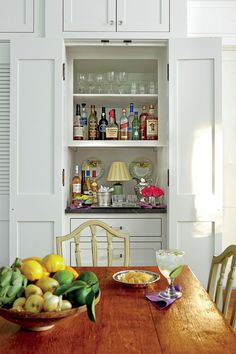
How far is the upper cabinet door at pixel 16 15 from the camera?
277 centimetres

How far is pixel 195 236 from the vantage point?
9.08 feet

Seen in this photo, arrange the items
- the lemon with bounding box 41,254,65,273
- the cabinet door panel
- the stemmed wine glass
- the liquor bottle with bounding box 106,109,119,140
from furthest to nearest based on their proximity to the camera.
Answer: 1. the liquor bottle with bounding box 106,109,119,140
2. the cabinet door panel
3. the stemmed wine glass
4. the lemon with bounding box 41,254,65,273

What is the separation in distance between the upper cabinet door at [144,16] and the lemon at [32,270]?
2121 mm

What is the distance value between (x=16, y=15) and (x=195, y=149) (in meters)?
1.64

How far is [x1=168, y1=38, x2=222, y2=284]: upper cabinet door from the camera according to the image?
275cm

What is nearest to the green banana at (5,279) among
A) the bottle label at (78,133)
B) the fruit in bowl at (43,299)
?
the fruit in bowl at (43,299)

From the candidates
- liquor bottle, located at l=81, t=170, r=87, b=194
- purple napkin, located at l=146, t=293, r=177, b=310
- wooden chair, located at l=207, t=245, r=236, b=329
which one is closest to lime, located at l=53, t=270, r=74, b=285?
purple napkin, located at l=146, t=293, r=177, b=310

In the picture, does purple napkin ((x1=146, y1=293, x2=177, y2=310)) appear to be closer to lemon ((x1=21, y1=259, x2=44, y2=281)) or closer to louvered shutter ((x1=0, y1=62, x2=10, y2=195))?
lemon ((x1=21, y1=259, x2=44, y2=281))

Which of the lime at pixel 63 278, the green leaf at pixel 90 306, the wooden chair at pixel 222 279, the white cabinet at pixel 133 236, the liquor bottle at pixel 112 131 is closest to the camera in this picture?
the green leaf at pixel 90 306

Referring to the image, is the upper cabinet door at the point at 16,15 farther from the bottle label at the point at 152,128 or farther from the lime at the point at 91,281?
the lime at the point at 91,281

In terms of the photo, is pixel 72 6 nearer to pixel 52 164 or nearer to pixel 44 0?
pixel 44 0

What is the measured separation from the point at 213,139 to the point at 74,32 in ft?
4.21

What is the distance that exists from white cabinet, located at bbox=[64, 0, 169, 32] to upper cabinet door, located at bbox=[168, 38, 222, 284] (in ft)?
0.72

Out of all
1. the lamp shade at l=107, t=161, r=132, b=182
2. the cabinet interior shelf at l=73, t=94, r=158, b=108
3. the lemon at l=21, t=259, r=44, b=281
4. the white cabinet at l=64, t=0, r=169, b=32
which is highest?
the white cabinet at l=64, t=0, r=169, b=32
